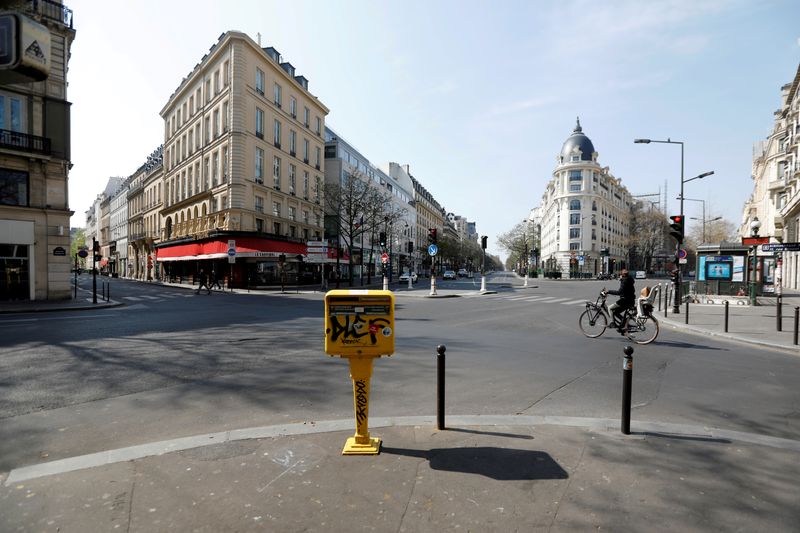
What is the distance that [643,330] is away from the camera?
10.2 meters

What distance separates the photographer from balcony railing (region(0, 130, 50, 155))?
1930 cm

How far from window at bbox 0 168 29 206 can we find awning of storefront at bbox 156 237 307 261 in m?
13.8

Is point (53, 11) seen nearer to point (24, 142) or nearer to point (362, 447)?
point (24, 142)

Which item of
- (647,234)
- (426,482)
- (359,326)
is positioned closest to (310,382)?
(359,326)

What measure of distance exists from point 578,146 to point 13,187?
278ft

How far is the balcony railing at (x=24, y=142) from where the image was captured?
760 inches

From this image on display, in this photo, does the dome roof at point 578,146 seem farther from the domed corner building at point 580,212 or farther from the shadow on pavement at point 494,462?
the shadow on pavement at point 494,462

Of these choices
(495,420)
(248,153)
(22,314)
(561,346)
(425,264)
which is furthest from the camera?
(425,264)

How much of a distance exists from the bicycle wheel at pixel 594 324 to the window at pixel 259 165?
3217 cm

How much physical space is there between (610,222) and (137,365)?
96762 mm

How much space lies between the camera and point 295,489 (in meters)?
3.17

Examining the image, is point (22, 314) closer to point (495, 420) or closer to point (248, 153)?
point (495, 420)

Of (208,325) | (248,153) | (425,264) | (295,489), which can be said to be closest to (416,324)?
(208,325)

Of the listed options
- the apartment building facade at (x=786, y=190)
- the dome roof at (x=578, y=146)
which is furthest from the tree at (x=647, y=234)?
the apartment building facade at (x=786, y=190)
